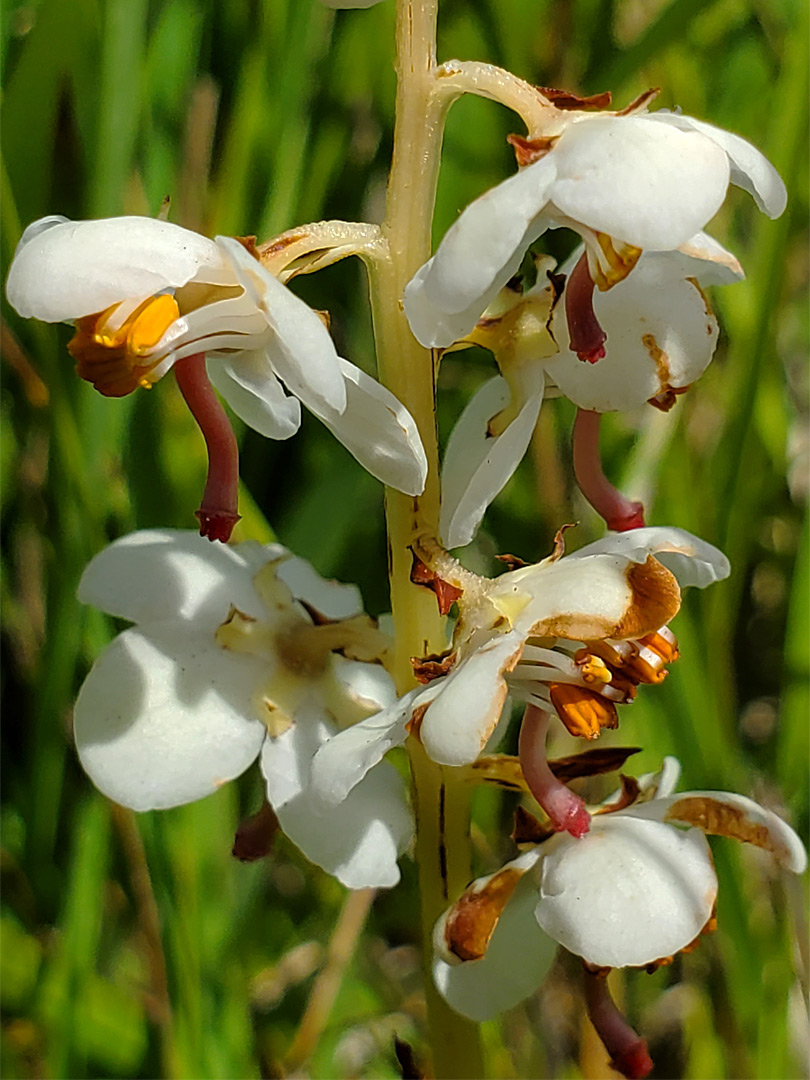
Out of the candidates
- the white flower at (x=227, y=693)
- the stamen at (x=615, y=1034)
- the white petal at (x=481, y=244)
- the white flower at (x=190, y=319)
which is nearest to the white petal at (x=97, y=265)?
the white flower at (x=190, y=319)

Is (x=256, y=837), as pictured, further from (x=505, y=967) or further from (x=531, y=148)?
(x=531, y=148)

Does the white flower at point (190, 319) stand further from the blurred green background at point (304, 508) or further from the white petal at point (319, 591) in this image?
the blurred green background at point (304, 508)

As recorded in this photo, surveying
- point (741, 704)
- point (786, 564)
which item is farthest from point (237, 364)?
point (741, 704)

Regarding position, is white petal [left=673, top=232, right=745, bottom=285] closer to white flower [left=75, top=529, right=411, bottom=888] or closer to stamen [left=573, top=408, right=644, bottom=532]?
stamen [left=573, top=408, right=644, bottom=532]

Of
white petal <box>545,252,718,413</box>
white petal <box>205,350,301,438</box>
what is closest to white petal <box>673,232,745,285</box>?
white petal <box>545,252,718,413</box>

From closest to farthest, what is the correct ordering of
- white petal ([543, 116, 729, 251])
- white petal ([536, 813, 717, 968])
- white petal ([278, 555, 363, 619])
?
white petal ([543, 116, 729, 251])
white petal ([536, 813, 717, 968])
white petal ([278, 555, 363, 619])

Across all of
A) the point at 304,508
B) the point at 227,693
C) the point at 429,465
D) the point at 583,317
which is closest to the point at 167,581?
the point at 227,693
